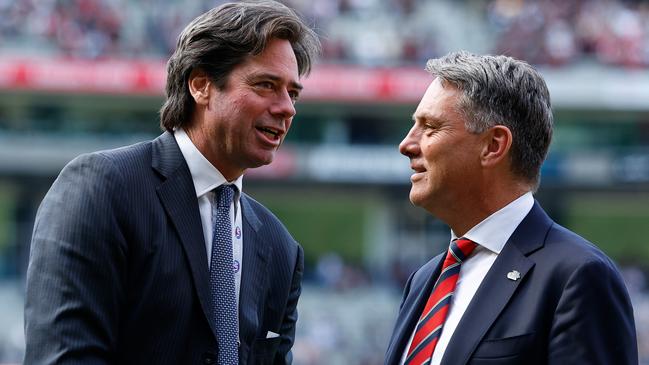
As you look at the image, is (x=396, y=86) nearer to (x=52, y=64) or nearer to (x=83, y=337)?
(x=52, y=64)

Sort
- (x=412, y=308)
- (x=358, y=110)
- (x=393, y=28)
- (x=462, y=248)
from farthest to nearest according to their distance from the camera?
1. (x=358, y=110)
2. (x=393, y=28)
3. (x=412, y=308)
4. (x=462, y=248)

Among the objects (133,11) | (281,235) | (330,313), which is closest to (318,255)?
(330,313)

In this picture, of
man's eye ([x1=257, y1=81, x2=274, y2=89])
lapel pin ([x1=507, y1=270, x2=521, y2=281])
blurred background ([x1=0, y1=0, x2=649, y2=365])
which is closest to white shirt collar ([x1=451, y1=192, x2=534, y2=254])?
lapel pin ([x1=507, y1=270, x2=521, y2=281])

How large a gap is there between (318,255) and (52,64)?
23.1ft

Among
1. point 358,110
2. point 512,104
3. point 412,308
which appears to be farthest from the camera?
point 358,110

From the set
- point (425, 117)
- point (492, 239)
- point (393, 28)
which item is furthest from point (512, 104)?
point (393, 28)

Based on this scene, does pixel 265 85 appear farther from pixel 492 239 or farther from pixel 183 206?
pixel 492 239

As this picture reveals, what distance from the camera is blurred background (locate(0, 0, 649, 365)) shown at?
24750 mm

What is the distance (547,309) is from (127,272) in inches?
43.2

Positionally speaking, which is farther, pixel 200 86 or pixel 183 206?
pixel 200 86

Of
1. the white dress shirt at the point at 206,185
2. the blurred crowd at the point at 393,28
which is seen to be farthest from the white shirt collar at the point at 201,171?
the blurred crowd at the point at 393,28

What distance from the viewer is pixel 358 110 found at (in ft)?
87.2

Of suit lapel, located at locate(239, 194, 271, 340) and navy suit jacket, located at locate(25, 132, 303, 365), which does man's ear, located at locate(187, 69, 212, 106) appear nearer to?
navy suit jacket, located at locate(25, 132, 303, 365)

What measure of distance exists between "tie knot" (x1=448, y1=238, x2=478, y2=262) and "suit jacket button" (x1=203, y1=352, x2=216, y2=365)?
0.78 meters
